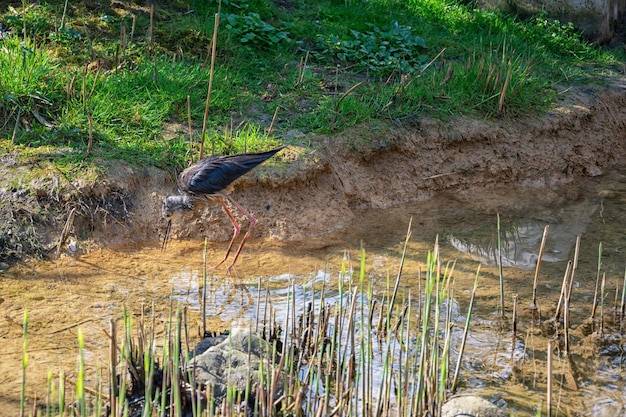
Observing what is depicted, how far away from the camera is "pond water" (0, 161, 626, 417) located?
4.41m

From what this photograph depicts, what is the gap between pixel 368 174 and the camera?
279 inches

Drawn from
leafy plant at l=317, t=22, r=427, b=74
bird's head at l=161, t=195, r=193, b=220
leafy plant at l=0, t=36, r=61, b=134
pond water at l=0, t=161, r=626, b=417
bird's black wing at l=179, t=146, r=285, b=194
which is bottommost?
pond water at l=0, t=161, r=626, b=417

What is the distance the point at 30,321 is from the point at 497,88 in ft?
15.6

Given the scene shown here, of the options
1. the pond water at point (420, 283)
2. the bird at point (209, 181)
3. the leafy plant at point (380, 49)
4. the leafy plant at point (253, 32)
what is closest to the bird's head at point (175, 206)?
the bird at point (209, 181)

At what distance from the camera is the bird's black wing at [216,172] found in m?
5.77

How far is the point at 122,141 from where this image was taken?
6.42m

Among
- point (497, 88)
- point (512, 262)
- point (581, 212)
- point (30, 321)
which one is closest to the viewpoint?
point (30, 321)

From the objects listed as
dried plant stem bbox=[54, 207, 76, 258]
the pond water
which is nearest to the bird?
the pond water

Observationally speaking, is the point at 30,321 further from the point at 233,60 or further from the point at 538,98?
the point at 538,98

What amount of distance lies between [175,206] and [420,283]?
2.18 m

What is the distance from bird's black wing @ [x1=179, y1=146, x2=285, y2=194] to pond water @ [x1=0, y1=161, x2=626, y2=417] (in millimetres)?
533

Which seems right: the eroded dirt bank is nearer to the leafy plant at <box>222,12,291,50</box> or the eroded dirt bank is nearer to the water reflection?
the water reflection

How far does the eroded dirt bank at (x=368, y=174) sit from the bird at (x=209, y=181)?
1.19ft

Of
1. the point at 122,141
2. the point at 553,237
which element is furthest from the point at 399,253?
the point at 122,141
